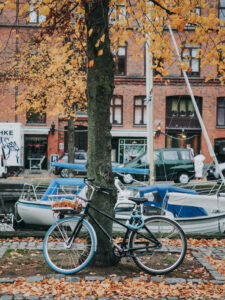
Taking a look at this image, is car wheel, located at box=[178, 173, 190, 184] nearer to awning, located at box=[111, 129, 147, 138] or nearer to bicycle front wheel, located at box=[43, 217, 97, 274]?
awning, located at box=[111, 129, 147, 138]

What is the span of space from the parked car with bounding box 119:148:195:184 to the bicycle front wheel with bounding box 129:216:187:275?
58.6 feet

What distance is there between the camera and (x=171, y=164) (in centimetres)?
2417

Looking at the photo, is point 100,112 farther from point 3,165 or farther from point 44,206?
point 3,165

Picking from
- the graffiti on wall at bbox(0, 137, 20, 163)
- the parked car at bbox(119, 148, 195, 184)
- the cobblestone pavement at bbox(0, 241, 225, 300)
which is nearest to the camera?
the cobblestone pavement at bbox(0, 241, 225, 300)

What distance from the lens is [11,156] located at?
23.3 m

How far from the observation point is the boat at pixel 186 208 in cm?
945

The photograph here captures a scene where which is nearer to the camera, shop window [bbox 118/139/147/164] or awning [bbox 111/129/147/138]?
awning [bbox 111/129/147/138]

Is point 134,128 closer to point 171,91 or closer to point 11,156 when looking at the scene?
point 171,91

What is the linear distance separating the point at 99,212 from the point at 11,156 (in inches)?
728

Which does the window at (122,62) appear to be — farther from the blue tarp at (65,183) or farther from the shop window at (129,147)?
the blue tarp at (65,183)

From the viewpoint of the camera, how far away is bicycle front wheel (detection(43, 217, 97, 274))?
17.8 ft

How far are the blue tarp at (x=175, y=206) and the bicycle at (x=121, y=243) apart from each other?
4222mm

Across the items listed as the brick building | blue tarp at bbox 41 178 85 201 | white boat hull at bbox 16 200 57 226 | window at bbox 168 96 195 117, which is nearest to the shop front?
the brick building

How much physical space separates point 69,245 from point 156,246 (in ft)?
3.90
